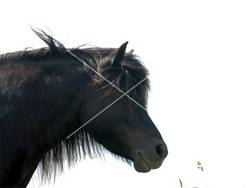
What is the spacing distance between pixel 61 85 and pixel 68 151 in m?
0.76

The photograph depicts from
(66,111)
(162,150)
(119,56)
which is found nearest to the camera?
(162,150)

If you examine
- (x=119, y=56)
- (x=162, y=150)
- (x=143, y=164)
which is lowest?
(x=143, y=164)

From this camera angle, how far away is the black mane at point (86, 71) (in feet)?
23.4

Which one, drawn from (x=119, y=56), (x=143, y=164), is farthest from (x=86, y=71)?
(x=143, y=164)

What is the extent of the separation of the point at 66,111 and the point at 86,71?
0.48 m

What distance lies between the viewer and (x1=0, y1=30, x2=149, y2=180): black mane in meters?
7.14

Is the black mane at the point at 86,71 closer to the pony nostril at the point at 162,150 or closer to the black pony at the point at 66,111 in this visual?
the black pony at the point at 66,111

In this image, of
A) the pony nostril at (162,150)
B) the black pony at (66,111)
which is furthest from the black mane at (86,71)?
the pony nostril at (162,150)

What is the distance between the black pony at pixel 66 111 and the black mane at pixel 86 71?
0.4 inches

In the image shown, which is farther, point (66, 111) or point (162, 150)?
point (66, 111)

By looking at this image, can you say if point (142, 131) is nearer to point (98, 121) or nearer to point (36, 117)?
point (98, 121)

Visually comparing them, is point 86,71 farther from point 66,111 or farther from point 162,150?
point 162,150

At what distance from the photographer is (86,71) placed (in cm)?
716

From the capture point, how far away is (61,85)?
23.1 ft
